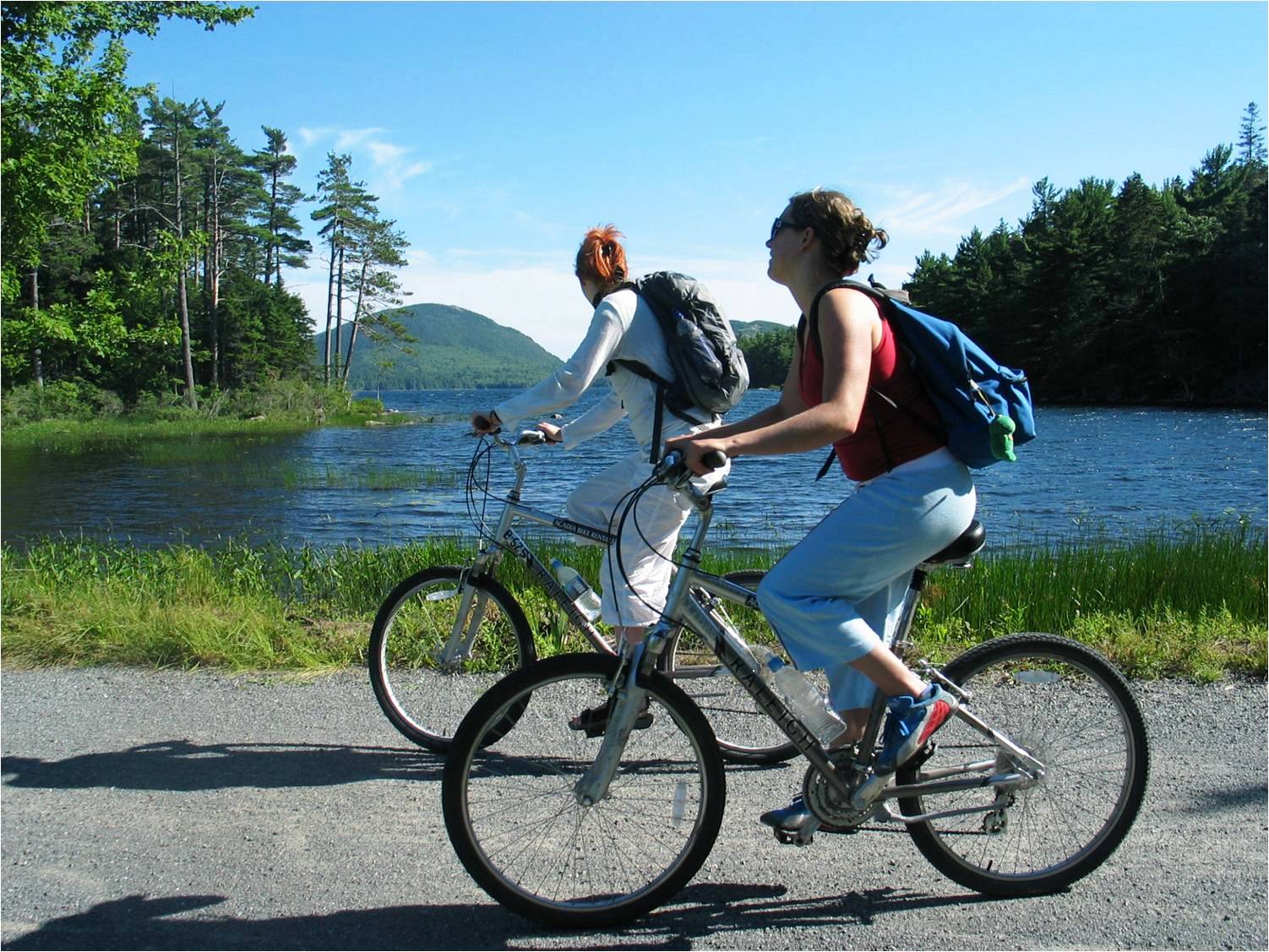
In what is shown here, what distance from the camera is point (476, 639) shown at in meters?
4.57

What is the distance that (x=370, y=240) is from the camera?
71438 mm

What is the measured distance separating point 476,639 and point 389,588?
10.6ft

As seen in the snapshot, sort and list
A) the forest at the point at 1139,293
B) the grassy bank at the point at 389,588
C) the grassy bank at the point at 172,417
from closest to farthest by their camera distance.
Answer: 1. the grassy bank at the point at 389,588
2. the grassy bank at the point at 172,417
3. the forest at the point at 1139,293

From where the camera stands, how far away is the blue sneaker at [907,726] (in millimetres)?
2826

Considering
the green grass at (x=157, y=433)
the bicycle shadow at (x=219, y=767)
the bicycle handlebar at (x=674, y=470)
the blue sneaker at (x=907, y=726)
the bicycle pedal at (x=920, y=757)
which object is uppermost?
the bicycle handlebar at (x=674, y=470)

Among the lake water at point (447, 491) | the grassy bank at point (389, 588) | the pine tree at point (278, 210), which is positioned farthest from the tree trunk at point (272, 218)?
the grassy bank at point (389, 588)

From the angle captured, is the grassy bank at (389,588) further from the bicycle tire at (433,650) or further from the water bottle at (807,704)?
the water bottle at (807,704)

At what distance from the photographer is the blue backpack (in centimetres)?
275

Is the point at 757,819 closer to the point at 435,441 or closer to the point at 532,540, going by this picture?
the point at 532,540

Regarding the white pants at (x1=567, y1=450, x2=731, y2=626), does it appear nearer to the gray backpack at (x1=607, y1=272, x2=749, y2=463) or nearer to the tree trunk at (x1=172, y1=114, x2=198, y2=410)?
the gray backpack at (x1=607, y1=272, x2=749, y2=463)

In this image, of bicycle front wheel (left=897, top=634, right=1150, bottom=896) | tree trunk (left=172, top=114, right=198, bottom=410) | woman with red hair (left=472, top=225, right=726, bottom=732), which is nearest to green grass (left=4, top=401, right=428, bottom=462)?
tree trunk (left=172, top=114, right=198, bottom=410)

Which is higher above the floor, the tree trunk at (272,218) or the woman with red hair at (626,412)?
the tree trunk at (272,218)

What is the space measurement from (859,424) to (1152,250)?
7802cm

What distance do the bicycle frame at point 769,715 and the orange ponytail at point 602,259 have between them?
1714 millimetres
